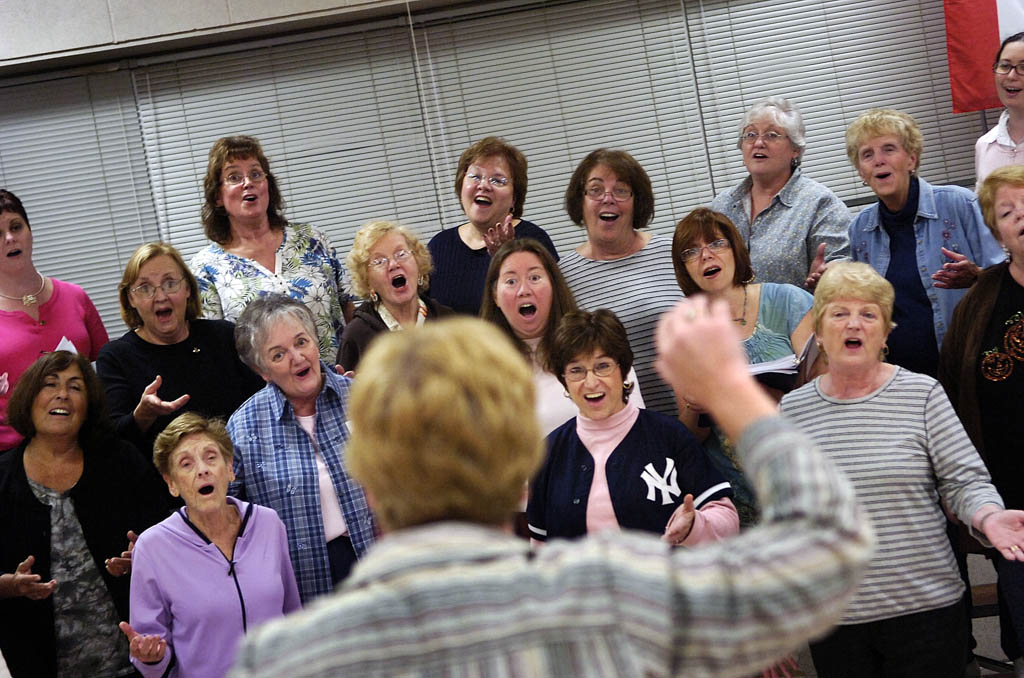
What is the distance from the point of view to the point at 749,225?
4.01m

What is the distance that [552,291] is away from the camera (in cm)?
345

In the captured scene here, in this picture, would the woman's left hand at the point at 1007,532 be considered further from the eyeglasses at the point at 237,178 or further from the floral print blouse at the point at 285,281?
the eyeglasses at the point at 237,178

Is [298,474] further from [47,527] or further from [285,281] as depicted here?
[285,281]

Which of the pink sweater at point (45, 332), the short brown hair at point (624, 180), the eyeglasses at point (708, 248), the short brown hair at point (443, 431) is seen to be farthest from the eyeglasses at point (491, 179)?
the short brown hair at point (443, 431)

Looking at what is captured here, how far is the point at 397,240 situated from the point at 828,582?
2734 mm

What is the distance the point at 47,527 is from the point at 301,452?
0.77 m

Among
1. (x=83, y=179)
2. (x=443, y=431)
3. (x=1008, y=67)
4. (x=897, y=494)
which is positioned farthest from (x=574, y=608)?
(x=83, y=179)

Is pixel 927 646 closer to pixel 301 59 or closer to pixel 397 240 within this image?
pixel 397 240

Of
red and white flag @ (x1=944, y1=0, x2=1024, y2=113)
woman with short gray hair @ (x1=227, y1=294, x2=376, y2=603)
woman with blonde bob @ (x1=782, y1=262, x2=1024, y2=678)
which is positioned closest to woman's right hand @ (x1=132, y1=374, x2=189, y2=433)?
woman with short gray hair @ (x1=227, y1=294, x2=376, y2=603)

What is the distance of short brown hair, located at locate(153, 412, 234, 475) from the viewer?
10.1 ft

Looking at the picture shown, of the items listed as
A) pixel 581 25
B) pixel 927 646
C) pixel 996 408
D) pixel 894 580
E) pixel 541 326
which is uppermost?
pixel 581 25

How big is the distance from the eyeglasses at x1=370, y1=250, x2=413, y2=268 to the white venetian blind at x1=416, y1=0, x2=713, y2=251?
2064mm

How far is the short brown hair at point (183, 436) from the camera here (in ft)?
10.1

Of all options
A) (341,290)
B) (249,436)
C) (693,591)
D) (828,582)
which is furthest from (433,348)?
(341,290)
